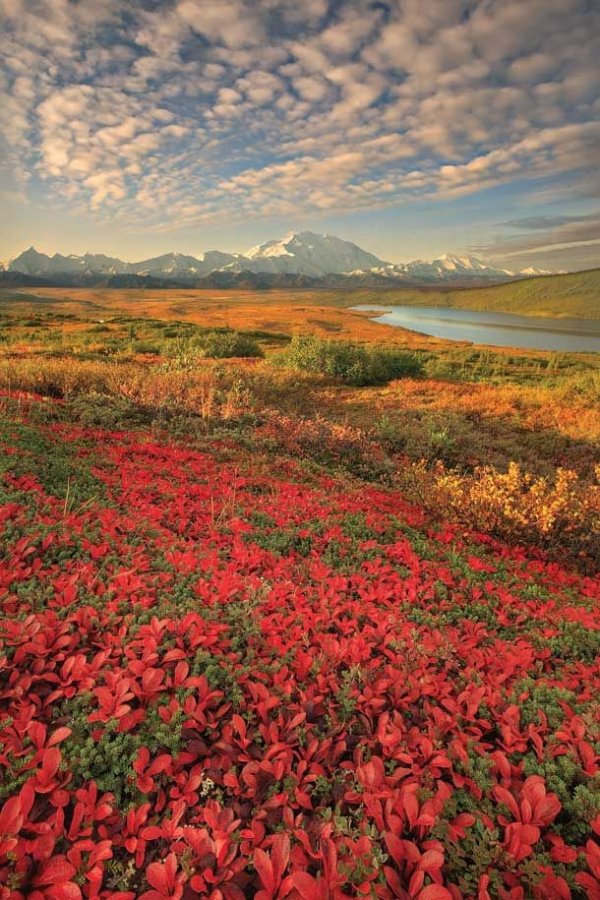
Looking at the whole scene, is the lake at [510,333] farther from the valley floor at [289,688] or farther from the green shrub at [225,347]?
the valley floor at [289,688]

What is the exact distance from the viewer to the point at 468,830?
8.59 feet

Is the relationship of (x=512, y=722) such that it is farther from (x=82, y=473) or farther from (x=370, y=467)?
(x=370, y=467)

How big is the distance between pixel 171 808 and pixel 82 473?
247 inches

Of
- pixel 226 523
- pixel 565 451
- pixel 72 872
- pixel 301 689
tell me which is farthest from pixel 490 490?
pixel 565 451

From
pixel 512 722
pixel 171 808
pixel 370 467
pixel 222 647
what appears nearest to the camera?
pixel 171 808

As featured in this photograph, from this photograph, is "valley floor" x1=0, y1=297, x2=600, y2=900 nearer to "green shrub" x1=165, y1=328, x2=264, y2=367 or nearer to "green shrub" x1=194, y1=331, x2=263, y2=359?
"green shrub" x1=165, y1=328, x2=264, y2=367

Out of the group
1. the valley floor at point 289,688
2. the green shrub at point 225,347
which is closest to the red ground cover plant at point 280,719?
the valley floor at point 289,688

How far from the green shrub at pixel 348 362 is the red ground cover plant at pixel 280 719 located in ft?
69.0

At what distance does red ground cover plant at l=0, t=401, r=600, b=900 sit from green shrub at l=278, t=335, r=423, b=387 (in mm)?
21026

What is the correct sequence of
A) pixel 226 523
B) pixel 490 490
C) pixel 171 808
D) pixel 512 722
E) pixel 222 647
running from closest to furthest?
pixel 171 808
pixel 512 722
pixel 222 647
pixel 226 523
pixel 490 490

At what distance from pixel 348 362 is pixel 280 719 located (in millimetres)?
25515

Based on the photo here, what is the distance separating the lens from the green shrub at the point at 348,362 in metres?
26.5

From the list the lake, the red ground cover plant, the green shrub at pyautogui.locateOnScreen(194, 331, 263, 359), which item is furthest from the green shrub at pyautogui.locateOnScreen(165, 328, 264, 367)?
the lake

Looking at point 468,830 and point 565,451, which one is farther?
point 565,451
